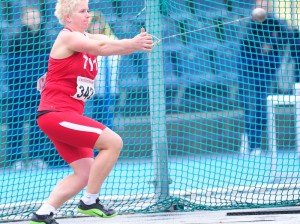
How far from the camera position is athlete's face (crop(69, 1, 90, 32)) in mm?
6262

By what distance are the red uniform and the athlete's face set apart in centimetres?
21

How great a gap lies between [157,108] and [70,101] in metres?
1.81

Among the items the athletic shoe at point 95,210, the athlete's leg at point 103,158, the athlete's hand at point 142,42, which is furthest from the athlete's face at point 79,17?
the athletic shoe at point 95,210

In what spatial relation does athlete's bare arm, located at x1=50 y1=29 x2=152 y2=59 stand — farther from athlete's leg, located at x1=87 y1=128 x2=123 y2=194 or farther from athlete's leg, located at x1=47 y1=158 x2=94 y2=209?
athlete's leg, located at x1=47 y1=158 x2=94 y2=209

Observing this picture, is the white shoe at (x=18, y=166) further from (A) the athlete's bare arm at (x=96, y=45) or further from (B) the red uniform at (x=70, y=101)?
(A) the athlete's bare arm at (x=96, y=45)

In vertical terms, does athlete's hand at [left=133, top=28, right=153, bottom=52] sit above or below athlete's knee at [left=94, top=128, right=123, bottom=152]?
above

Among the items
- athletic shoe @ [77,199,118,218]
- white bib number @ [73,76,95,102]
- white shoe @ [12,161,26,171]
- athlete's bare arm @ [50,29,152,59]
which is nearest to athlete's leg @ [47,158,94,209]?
athletic shoe @ [77,199,118,218]

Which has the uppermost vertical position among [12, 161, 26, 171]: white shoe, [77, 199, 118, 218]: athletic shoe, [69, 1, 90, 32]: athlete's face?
[69, 1, 90, 32]: athlete's face

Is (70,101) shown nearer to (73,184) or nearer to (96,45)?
(96,45)

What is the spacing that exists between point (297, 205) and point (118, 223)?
5.33ft

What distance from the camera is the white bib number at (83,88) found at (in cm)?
618

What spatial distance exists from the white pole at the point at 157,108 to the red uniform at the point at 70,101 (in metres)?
1.70

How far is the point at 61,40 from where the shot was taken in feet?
20.3

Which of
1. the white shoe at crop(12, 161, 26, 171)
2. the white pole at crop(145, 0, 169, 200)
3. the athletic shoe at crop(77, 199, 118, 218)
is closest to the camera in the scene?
the athletic shoe at crop(77, 199, 118, 218)
